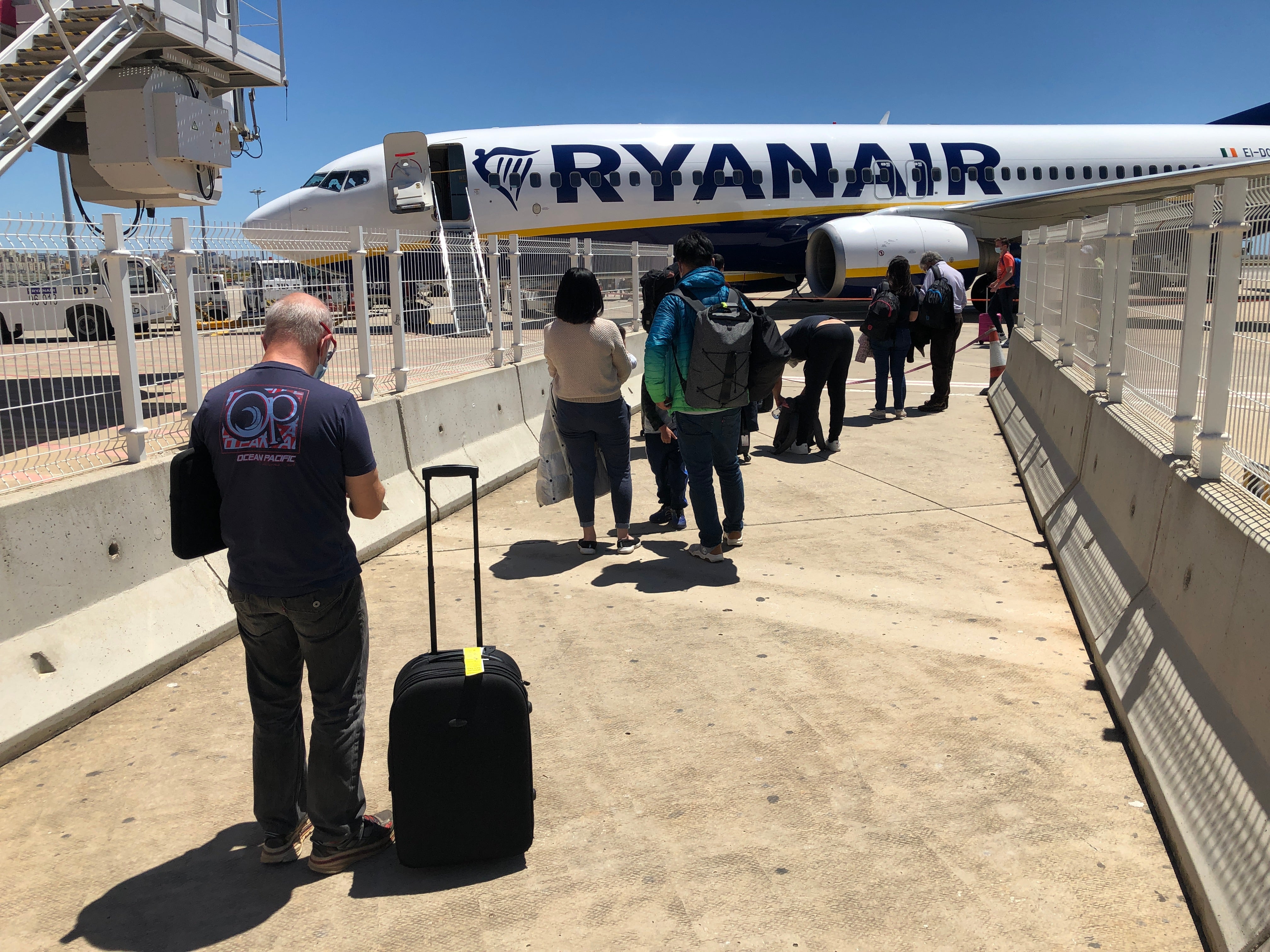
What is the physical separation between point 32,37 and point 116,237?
6.38m

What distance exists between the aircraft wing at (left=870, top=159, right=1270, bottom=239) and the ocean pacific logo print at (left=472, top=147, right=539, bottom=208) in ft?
25.9

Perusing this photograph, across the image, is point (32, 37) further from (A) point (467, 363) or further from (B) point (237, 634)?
(B) point (237, 634)

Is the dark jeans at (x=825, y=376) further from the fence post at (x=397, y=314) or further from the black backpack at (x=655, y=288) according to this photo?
the fence post at (x=397, y=314)

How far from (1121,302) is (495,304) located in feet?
18.3

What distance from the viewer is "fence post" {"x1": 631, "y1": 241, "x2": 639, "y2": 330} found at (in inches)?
578

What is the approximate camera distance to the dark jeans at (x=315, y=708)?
10.5 ft

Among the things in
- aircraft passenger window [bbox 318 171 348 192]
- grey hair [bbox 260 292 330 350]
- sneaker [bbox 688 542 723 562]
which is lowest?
sneaker [bbox 688 542 723 562]


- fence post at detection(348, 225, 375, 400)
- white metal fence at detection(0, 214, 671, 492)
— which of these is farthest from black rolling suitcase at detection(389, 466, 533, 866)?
fence post at detection(348, 225, 375, 400)

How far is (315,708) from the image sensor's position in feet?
10.7

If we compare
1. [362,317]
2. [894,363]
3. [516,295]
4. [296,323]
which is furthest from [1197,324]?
[894,363]

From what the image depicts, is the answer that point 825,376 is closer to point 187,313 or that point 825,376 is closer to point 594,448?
point 594,448

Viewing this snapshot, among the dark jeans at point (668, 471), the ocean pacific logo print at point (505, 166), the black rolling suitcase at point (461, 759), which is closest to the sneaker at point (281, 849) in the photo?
the black rolling suitcase at point (461, 759)

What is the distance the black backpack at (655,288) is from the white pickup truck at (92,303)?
310 centimetres

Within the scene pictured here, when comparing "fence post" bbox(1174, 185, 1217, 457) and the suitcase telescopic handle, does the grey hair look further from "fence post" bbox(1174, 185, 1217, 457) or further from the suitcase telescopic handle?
"fence post" bbox(1174, 185, 1217, 457)
